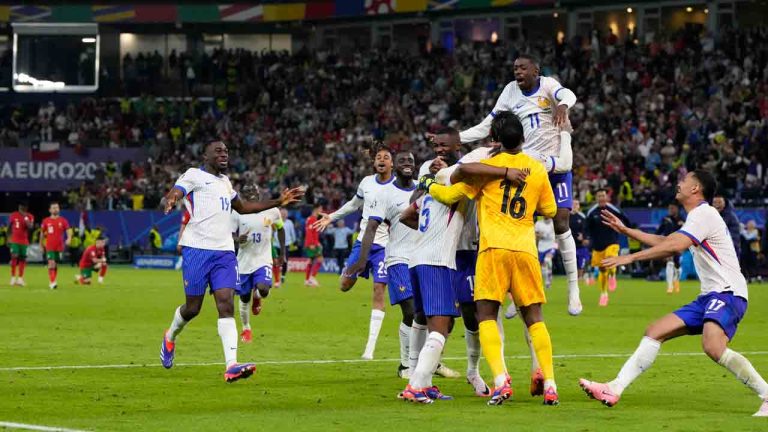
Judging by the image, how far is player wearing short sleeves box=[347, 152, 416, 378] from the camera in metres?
16.0

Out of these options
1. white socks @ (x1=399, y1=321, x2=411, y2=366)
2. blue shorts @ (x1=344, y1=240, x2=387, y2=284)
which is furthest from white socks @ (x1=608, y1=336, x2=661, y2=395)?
blue shorts @ (x1=344, y1=240, x2=387, y2=284)

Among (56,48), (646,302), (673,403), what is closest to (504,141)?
(673,403)

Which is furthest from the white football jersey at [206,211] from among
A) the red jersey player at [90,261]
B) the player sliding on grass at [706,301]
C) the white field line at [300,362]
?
the red jersey player at [90,261]

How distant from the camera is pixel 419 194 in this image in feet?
45.3

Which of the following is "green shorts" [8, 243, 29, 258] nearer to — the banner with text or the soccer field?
the soccer field

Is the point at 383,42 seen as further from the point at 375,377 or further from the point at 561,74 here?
the point at 375,377

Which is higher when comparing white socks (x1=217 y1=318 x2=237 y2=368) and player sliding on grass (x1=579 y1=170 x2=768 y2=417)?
player sliding on grass (x1=579 y1=170 x2=768 y2=417)

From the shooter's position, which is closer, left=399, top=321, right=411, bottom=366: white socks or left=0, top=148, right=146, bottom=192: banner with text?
left=399, top=321, right=411, bottom=366: white socks

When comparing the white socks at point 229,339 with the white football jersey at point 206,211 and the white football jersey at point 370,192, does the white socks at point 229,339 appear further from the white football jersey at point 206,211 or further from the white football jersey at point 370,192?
the white football jersey at point 370,192

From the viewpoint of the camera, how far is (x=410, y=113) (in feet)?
201

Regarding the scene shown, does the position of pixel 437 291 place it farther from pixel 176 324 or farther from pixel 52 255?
pixel 52 255

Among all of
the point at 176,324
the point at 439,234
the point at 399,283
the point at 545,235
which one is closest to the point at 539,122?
the point at 399,283

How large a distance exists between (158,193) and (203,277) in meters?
46.7

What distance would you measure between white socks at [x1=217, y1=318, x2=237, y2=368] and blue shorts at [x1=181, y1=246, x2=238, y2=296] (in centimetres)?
47
